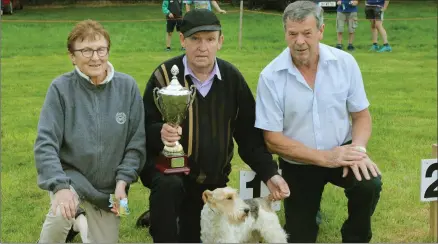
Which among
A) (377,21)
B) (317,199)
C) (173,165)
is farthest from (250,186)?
(377,21)

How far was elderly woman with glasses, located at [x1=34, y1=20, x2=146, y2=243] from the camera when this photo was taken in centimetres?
308

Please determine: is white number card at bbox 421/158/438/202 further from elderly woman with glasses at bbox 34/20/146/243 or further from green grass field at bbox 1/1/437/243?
elderly woman with glasses at bbox 34/20/146/243

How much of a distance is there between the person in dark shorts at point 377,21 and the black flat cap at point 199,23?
9686mm

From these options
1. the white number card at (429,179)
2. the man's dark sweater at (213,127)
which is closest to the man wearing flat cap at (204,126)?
the man's dark sweater at (213,127)

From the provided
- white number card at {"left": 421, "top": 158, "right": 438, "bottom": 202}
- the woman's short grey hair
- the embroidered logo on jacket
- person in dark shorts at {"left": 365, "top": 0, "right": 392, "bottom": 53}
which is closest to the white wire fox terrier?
the embroidered logo on jacket

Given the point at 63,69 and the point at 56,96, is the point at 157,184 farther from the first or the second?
the point at 63,69

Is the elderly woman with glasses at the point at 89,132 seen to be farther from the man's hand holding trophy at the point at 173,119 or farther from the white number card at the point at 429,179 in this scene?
the white number card at the point at 429,179

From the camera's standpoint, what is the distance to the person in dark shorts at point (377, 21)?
12547mm

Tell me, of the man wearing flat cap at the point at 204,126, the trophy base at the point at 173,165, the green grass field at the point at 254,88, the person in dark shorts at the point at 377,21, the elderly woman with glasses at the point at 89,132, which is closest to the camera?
the elderly woman with glasses at the point at 89,132

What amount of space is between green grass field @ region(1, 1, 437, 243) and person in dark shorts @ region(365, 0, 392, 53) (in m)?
0.30

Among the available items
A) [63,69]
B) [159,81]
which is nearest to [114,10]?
[63,69]

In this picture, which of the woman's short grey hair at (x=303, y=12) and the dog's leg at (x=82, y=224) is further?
the woman's short grey hair at (x=303, y=12)

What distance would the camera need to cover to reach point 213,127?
3398 mm

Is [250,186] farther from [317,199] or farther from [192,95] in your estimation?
[192,95]
